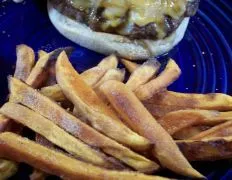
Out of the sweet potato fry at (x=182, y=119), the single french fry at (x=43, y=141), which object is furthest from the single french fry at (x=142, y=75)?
the single french fry at (x=43, y=141)

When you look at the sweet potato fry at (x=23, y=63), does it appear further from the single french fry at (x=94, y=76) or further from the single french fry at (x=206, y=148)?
the single french fry at (x=206, y=148)

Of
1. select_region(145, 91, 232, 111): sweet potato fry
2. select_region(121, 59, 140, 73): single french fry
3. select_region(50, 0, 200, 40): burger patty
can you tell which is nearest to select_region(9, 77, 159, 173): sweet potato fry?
select_region(145, 91, 232, 111): sweet potato fry

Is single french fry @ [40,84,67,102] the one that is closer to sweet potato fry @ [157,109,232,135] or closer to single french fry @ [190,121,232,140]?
sweet potato fry @ [157,109,232,135]

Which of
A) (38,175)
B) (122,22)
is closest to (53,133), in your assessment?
(38,175)

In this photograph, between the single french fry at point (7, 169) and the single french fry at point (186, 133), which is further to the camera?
the single french fry at point (186, 133)

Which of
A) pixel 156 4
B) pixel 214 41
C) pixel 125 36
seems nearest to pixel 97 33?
pixel 125 36

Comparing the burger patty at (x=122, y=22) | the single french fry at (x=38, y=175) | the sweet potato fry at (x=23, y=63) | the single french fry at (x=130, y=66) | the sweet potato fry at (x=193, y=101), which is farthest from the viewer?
the burger patty at (x=122, y=22)
